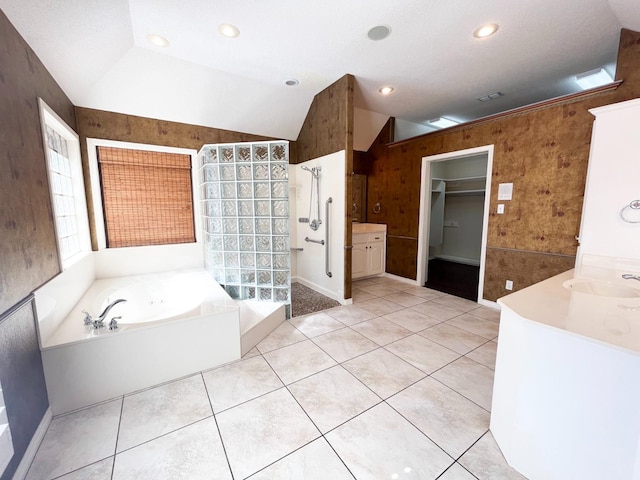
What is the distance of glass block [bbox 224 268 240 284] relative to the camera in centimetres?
276

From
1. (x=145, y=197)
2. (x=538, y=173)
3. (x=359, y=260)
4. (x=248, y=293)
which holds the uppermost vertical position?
(x=538, y=173)

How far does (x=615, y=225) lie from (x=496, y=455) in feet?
6.24

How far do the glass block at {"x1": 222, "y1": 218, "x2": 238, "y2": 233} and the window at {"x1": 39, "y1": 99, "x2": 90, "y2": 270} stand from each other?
1297 mm

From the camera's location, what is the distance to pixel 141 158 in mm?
3053

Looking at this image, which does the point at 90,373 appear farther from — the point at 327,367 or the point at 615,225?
the point at 615,225

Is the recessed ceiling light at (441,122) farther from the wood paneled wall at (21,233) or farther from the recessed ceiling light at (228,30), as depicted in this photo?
the wood paneled wall at (21,233)

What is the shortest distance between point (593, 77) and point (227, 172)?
4.17 m

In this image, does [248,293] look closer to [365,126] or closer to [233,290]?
[233,290]

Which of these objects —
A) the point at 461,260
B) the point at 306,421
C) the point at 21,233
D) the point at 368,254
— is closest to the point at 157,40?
the point at 21,233

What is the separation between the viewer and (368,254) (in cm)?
421

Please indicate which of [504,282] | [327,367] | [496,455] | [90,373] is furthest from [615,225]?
[90,373]

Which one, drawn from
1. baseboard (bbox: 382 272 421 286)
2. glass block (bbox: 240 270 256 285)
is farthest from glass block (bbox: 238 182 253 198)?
baseboard (bbox: 382 272 421 286)

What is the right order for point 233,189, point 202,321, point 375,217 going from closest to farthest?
1. point 202,321
2. point 233,189
3. point 375,217

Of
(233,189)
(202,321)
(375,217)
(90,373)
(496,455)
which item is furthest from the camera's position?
(375,217)
